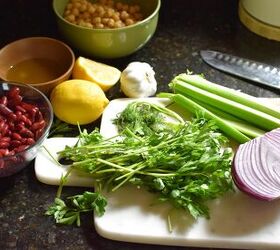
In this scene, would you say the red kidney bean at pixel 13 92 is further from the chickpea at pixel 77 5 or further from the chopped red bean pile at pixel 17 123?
the chickpea at pixel 77 5

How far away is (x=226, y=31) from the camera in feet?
4.59

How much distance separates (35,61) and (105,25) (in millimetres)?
186

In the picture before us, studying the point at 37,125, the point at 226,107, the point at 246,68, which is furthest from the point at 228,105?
the point at 37,125

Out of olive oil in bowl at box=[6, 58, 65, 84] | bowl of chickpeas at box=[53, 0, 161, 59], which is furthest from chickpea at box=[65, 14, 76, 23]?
olive oil in bowl at box=[6, 58, 65, 84]

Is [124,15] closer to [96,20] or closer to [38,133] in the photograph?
[96,20]

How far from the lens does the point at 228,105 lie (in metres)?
1.08

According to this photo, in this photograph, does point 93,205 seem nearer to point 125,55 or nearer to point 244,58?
point 125,55

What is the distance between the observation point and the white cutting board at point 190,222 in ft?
2.91

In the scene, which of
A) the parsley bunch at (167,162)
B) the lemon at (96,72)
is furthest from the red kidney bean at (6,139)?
the lemon at (96,72)

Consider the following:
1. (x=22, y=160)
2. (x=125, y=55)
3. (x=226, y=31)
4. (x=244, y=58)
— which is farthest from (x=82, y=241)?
(x=226, y=31)

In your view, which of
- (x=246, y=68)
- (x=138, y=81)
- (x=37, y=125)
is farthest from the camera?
(x=246, y=68)

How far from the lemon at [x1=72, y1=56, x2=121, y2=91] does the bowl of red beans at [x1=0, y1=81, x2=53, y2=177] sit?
0.42ft

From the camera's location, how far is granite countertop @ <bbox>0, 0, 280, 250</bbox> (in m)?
0.91

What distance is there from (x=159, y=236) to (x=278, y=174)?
0.79 feet
